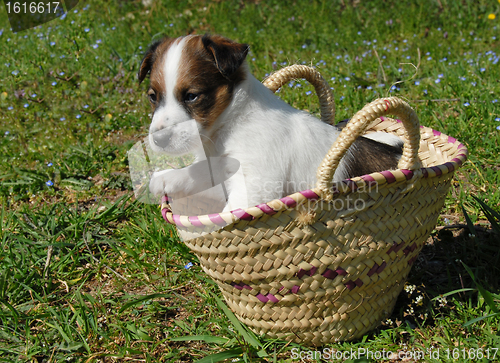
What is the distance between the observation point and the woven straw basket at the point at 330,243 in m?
1.76

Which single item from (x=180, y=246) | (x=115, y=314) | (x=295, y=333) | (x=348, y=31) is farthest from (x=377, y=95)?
(x=115, y=314)

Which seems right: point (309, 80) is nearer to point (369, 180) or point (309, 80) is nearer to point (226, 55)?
point (226, 55)

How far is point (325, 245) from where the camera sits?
1854 millimetres

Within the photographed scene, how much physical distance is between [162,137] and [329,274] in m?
1.00

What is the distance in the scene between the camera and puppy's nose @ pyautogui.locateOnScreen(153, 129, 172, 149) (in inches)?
82.1

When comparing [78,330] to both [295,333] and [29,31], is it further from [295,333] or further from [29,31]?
[29,31]

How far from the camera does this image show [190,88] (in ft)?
7.06

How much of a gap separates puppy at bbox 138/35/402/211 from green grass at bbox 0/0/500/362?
0.69 metres

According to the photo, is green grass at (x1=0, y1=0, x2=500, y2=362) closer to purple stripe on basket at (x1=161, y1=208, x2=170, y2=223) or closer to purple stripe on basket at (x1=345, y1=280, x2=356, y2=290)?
purple stripe on basket at (x1=345, y1=280, x2=356, y2=290)

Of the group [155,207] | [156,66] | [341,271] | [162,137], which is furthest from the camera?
[155,207]

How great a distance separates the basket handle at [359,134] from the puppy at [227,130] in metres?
0.40

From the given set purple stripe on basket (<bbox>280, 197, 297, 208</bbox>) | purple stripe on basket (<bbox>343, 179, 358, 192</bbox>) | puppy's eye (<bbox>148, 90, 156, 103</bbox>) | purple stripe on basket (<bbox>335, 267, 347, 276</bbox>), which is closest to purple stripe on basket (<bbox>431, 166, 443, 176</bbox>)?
purple stripe on basket (<bbox>343, 179, 358, 192</bbox>)

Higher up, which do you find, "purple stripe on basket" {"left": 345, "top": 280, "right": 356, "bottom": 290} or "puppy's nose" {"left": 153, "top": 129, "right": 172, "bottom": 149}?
"puppy's nose" {"left": 153, "top": 129, "right": 172, "bottom": 149}

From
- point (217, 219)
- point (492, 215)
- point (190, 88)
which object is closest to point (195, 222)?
point (217, 219)
